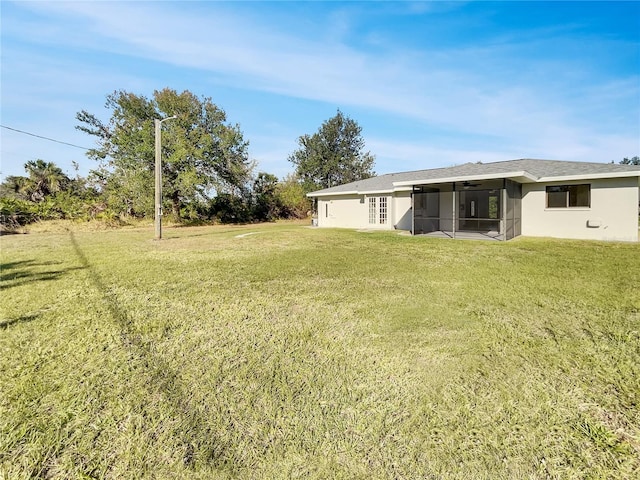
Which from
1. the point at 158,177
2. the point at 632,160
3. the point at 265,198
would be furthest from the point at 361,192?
the point at 632,160

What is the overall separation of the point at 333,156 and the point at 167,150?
19840 mm

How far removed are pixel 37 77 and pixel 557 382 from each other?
1798cm

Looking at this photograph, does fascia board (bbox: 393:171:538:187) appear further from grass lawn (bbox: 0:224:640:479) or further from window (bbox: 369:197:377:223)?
grass lawn (bbox: 0:224:640:479)

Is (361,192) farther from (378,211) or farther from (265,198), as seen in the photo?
(265,198)

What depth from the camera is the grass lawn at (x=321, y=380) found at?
1756 mm

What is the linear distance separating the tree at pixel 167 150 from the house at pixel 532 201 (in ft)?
45.0

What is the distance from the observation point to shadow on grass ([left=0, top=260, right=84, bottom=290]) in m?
5.62

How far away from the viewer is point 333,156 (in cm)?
3631

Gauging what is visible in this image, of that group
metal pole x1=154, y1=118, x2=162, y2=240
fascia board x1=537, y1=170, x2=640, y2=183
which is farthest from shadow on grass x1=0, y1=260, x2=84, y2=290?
fascia board x1=537, y1=170, x2=640, y2=183

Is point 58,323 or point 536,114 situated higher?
point 536,114

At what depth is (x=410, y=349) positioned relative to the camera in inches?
119

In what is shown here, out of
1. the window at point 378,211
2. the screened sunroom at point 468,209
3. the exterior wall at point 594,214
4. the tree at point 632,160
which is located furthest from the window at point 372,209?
the tree at point 632,160

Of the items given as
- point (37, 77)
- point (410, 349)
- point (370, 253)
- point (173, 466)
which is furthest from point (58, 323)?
point (37, 77)

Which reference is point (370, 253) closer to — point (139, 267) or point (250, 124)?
point (139, 267)
